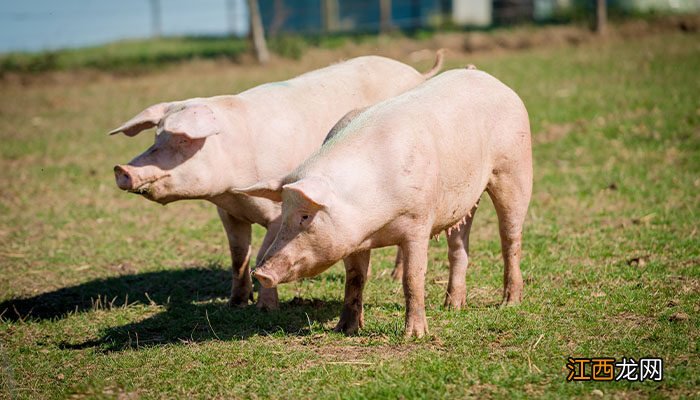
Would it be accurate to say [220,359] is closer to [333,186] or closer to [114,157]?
[333,186]

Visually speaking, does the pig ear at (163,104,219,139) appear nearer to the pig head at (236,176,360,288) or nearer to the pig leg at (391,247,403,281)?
the pig head at (236,176,360,288)

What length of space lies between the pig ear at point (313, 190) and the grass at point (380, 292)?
965 millimetres

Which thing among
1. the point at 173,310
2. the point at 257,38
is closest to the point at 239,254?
the point at 173,310

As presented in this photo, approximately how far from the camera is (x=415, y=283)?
5.16 metres

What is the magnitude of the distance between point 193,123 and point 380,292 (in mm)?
1949

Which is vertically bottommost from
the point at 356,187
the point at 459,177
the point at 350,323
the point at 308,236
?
the point at 350,323

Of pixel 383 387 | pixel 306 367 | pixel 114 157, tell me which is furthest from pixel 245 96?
pixel 114 157

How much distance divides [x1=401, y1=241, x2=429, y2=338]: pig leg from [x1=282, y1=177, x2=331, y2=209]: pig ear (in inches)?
27.3

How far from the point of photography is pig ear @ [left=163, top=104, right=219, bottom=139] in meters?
5.53

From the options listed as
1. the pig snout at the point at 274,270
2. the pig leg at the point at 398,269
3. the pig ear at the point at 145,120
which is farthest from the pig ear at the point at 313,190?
the pig leg at the point at 398,269

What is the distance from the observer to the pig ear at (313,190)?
4.54 metres

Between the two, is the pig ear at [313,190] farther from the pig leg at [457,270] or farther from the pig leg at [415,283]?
the pig leg at [457,270]

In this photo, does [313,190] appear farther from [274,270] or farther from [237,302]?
[237,302]

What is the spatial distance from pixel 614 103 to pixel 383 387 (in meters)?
9.19
